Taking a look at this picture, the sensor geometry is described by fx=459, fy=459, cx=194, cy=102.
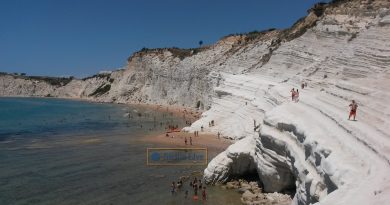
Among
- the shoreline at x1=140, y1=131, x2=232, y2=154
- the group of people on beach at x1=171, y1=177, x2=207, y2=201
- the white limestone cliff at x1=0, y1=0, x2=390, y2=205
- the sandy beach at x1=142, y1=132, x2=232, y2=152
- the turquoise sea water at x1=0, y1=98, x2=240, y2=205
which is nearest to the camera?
the white limestone cliff at x1=0, y1=0, x2=390, y2=205

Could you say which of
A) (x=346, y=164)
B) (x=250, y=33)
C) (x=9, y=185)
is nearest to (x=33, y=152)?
(x=9, y=185)

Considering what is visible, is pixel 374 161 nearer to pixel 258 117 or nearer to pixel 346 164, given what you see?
pixel 346 164

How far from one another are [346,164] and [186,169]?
21.5 metres

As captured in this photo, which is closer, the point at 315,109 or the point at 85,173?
the point at 315,109

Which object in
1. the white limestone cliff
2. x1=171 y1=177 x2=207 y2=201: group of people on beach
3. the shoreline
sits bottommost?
x1=171 y1=177 x2=207 y2=201: group of people on beach

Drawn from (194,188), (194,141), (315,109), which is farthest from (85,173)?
(315,109)

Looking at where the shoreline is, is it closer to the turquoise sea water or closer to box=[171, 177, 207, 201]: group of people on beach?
the turquoise sea water

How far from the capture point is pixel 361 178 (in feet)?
48.8

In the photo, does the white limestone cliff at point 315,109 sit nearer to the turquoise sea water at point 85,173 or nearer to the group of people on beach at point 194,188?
the group of people on beach at point 194,188

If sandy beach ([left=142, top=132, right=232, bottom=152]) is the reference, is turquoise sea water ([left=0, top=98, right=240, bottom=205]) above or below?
below

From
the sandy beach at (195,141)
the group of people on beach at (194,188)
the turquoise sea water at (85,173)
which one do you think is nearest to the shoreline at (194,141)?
the sandy beach at (195,141)

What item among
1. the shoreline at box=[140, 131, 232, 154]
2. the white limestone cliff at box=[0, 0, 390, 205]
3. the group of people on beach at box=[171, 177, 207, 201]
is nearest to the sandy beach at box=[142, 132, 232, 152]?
the shoreline at box=[140, 131, 232, 154]

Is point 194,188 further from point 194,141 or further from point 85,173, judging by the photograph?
point 194,141

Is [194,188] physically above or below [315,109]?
below
